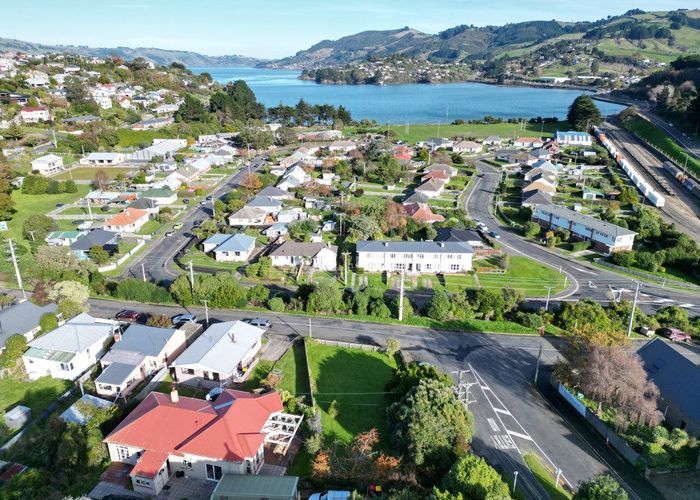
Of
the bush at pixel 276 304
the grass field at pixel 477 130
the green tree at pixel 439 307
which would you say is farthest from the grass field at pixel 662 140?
the bush at pixel 276 304

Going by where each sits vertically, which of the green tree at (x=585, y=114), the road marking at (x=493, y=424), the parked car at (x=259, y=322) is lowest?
the road marking at (x=493, y=424)

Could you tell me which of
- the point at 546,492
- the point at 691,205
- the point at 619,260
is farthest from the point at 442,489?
the point at 691,205

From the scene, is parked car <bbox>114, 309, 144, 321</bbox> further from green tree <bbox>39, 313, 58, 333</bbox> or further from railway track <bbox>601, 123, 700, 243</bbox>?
railway track <bbox>601, 123, 700, 243</bbox>

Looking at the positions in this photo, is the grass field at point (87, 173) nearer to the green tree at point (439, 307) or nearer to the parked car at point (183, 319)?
the parked car at point (183, 319)

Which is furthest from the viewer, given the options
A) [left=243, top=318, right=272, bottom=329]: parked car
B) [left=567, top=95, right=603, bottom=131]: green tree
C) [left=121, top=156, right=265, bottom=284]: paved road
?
[left=567, top=95, right=603, bottom=131]: green tree

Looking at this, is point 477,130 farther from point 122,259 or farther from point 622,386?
point 622,386

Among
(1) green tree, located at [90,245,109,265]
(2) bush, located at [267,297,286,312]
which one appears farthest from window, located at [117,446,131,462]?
(1) green tree, located at [90,245,109,265]
